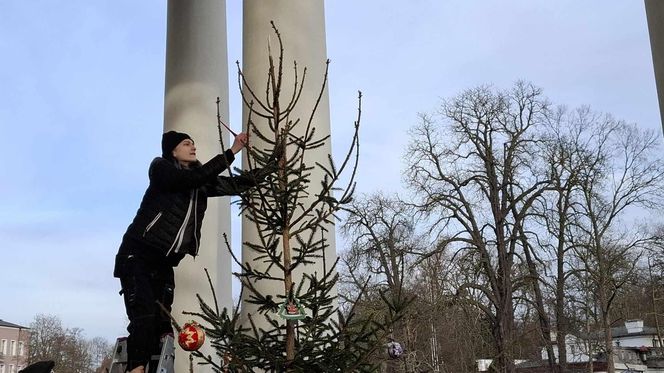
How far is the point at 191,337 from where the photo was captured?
13.2 feet

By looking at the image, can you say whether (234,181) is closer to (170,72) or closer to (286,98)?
(286,98)

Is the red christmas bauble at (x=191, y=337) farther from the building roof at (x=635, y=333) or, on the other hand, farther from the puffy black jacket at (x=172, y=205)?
the building roof at (x=635, y=333)

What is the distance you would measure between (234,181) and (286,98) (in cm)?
209

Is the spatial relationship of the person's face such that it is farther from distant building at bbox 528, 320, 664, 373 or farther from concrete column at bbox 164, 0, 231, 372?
distant building at bbox 528, 320, 664, 373

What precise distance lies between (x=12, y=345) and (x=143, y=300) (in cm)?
10312

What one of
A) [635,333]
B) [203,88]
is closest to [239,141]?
[203,88]

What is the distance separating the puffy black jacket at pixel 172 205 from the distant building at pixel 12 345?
95.5 m

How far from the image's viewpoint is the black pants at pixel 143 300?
173 inches

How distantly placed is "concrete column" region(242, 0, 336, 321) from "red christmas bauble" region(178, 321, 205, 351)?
1.96 m

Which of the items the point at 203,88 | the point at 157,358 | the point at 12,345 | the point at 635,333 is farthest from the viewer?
the point at 12,345

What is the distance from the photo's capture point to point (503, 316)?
34000 mm

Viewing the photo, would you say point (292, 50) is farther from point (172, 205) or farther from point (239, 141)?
point (172, 205)

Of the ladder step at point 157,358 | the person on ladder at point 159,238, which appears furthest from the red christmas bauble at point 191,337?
the person on ladder at point 159,238

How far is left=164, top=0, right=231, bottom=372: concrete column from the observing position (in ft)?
33.0
